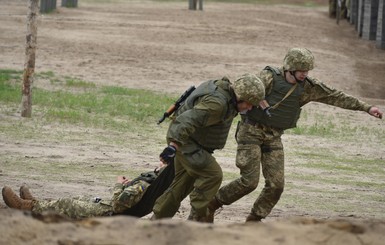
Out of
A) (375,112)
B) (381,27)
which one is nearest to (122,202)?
(375,112)

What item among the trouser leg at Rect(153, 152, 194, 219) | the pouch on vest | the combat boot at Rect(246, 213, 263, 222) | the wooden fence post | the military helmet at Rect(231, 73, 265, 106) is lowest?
the wooden fence post

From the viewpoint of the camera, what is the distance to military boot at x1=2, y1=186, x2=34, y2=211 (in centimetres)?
1105

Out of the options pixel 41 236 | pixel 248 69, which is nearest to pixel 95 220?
pixel 41 236

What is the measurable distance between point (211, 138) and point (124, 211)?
103 centimetres

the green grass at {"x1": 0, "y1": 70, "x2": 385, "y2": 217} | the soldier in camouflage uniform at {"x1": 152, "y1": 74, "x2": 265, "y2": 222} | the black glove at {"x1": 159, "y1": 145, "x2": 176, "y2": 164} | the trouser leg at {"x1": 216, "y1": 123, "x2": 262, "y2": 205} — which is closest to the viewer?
the black glove at {"x1": 159, "y1": 145, "x2": 176, "y2": 164}

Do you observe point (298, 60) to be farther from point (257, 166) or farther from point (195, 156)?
point (195, 156)

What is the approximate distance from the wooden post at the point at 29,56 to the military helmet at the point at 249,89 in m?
8.28

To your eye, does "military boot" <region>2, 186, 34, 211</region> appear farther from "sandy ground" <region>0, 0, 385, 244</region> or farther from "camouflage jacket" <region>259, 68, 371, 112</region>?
"camouflage jacket" <region>259, 68, 371, 112</region>

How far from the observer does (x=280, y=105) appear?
11.6 meters

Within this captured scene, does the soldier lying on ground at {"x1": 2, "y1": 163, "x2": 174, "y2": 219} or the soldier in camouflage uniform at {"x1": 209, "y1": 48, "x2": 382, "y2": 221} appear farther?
the soldier in camouflage uniform at {"x1": 209, "y1": 48, "x2": 382, "y2": 221}

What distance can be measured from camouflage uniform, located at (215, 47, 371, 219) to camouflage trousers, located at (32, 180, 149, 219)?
3.50 ft

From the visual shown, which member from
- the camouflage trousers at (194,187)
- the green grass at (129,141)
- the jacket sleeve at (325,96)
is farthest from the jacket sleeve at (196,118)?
A: the green grass at (129,141)

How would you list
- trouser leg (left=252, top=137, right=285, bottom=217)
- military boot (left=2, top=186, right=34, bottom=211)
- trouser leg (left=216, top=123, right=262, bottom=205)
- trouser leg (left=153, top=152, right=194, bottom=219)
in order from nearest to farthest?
1. trouser leg (left=153, top=152, right=194, bottom=219)
2. military boot (left=2, top=186, right=34, bottom=211)
3. trouser leg (left=216, top=123, right=262, bottom=205)
4. trouser leg (left=252, top=137, right=285, bottom=217)

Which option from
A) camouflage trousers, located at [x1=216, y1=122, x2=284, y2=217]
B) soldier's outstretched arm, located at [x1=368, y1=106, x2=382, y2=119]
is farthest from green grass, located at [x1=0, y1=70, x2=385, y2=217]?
soldier's outstretched arm, located at [x1=368, y1=106, x2=382, y2=119]
